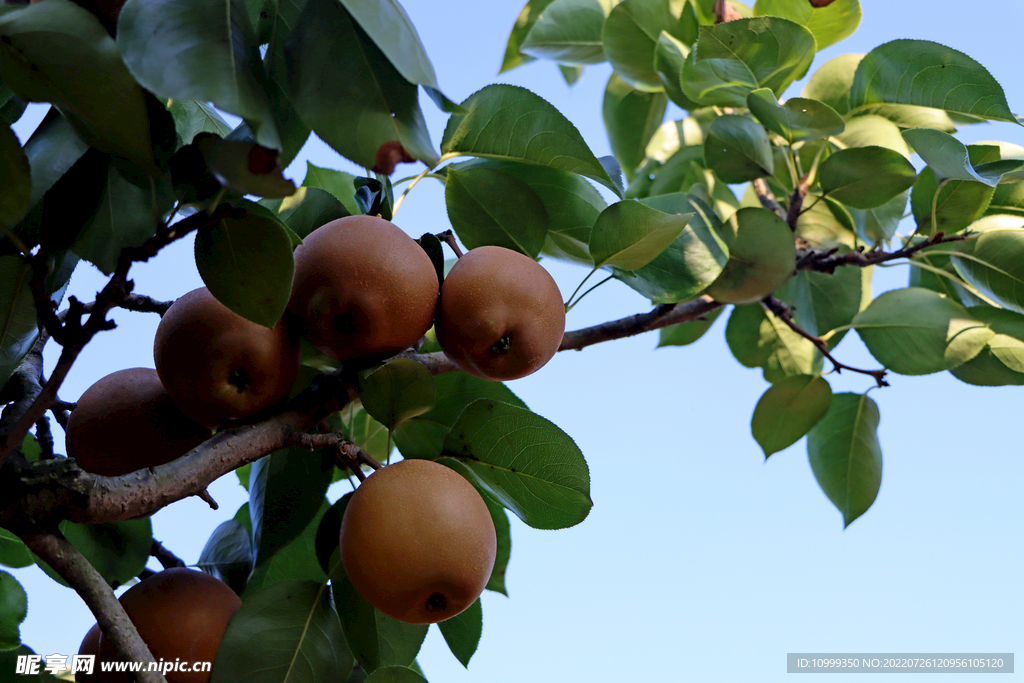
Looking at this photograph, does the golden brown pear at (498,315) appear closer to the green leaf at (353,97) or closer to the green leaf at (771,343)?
the green leaf at (353,97)

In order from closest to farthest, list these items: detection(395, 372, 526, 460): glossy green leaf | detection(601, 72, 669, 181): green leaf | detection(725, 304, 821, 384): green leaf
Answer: detection(395, 372, 526, 460): glossy green leaf < detection(725, 304, 821, 384): green leaf < detection(601, 72, 669, 181): green leaf

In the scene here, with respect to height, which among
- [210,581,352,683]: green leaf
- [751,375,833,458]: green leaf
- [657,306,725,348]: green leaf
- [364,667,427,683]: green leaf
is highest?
[657,306,725,348]: green leaf

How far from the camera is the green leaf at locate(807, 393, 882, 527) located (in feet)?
4.09

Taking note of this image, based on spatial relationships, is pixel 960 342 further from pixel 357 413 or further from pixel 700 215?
pixel 357 413

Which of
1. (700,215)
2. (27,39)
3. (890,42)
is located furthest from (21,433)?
(890,42)

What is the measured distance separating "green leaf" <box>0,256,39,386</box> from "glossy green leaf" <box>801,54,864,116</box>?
1.15m

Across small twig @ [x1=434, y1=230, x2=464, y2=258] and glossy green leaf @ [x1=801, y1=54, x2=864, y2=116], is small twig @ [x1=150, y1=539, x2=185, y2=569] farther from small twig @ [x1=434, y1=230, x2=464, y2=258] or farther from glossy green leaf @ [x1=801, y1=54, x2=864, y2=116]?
glossy green leaf @ [x1=801, y1=54, x2=864, y2=116]

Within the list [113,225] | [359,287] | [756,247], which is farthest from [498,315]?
[756,247]

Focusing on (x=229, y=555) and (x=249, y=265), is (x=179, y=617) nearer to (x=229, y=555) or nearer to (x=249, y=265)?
(x=229, y=555)

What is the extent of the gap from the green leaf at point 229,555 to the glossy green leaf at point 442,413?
0.82 feet

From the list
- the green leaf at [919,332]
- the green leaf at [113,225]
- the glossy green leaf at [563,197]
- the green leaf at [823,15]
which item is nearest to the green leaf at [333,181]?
the glossy green leaf at [563,197]

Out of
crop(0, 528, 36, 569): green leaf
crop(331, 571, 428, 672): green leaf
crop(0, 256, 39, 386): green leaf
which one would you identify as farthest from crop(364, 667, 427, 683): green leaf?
crop(0, 528, 36, 569): green leaf

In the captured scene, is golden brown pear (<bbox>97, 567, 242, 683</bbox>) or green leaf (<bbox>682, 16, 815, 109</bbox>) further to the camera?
green leaf (<bbox>682, 16, 815, 109</bbox>)

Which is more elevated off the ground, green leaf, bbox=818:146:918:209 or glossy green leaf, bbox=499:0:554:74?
glossy green leaf, bbox=499:0:554:74
